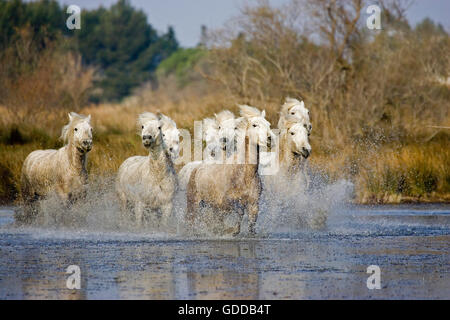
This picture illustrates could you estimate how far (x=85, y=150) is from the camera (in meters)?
14.1

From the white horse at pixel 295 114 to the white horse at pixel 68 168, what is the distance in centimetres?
281

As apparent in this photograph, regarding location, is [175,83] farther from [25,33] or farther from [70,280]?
[70,280]

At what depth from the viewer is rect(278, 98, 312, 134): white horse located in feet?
45.8

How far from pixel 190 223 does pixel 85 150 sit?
2.08 meters

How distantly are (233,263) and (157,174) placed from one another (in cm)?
366

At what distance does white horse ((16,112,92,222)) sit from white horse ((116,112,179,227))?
0.85 m

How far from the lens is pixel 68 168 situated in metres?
14.3

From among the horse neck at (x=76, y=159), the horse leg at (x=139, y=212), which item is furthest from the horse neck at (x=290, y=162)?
the horse neck at (x=76, y=159)

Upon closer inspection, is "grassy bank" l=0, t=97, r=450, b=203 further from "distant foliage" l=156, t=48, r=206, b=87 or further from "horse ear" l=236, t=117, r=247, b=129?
"distant foliage" l=156, t=48, r=206, b=87

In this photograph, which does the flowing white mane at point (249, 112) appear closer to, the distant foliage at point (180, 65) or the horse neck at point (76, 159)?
the horse neck at point (76, 159)

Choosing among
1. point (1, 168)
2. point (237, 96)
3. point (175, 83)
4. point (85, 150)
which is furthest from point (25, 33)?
point (175, 83)

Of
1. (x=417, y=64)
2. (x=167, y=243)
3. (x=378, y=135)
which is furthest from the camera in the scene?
(x=417, y=64)

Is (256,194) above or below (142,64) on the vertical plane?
below

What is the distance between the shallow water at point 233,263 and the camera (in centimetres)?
831
